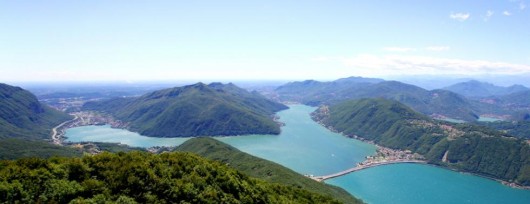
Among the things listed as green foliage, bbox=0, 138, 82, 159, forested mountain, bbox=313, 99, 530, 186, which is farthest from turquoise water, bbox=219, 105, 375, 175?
green foliage, bbox=0, 138, 82, 159

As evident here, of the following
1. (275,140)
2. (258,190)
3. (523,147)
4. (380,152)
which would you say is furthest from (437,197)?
(275,140)

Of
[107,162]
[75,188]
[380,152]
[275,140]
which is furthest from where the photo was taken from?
[275,140]

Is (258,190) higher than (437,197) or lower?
higher

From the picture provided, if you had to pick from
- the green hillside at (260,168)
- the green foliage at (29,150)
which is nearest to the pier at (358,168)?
the green hillside at (260,168)

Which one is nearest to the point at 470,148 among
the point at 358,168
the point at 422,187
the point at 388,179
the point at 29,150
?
the point at 422,187

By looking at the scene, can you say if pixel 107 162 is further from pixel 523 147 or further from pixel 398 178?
pixel 523 147

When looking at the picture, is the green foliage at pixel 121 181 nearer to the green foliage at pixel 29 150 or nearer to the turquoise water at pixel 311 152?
the green foliage at pixel 29 150

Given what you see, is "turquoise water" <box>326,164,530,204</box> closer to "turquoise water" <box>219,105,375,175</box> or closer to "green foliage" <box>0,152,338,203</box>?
"turquoise water" <box>219,105,375,175</box>
